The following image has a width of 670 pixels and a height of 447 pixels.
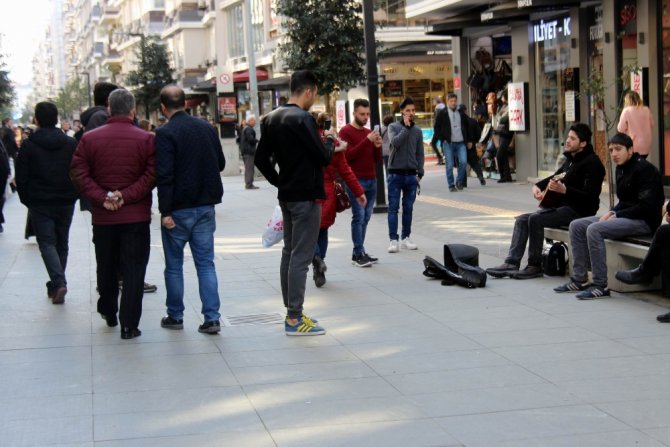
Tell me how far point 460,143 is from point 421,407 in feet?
49.2

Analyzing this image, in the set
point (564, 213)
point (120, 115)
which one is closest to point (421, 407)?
point (120, 115)

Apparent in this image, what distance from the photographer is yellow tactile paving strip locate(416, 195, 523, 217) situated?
15422 millimetres

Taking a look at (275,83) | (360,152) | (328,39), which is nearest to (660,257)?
(360,152)

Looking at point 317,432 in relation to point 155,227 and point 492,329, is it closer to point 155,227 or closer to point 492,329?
point 492,329

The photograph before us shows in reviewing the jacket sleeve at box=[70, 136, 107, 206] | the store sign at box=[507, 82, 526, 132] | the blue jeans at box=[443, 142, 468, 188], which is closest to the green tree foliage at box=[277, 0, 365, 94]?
the store sign at box=[507, 82, 526, 132]

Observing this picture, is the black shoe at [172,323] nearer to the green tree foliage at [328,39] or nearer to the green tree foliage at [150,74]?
the green tree foliage at [328,39]

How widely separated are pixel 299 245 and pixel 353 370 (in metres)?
1.46

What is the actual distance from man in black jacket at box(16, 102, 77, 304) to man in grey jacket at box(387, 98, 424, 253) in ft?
13.0

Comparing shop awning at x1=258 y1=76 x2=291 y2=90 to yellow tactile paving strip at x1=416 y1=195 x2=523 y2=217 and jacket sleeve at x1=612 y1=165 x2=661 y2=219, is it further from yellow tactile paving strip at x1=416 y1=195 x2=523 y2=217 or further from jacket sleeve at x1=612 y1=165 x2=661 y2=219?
jacket sleeve at x1=612 y1=165 x2=661 y2=219

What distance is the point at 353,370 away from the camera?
6520mm

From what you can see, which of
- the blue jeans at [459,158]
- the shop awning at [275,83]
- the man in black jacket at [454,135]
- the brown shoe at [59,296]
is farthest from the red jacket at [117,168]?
the shop awning at [275,83]

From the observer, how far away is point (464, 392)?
19.4 feet

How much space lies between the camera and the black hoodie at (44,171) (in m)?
9.23

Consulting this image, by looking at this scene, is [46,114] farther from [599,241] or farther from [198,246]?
[599,241]
